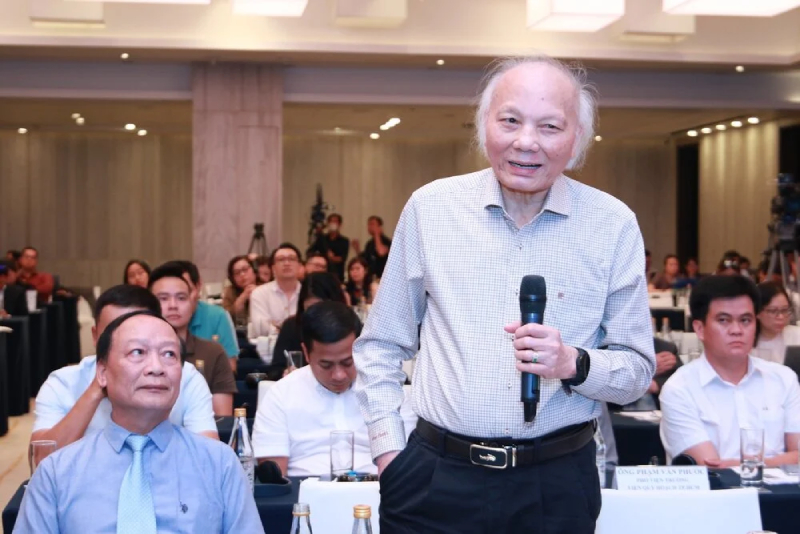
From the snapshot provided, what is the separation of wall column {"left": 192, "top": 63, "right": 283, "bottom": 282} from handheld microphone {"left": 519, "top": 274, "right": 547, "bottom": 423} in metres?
12.7

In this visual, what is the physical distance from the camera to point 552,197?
215 centimetres

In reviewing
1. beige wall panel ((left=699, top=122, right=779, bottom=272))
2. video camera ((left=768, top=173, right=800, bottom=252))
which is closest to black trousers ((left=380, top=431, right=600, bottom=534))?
video camera ((left=768, top=173, right=800, bottom=252))

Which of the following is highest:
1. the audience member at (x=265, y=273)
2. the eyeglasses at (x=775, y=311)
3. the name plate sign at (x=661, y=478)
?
the audience member at (x=265, y=273)

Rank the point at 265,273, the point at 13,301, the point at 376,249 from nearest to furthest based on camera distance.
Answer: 1. the point at 13,301
2. the point at 265,273
3. the point at 376,249

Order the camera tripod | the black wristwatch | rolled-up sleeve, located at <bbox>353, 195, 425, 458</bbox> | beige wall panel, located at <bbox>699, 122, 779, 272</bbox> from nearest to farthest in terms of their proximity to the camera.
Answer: the black wristwatch → rolled-up sleeve, located at <bbox>353, 195, 425, 458</bbox> → the camera tripod → beige wall panel, located at <bbox>699, 122, 779, 272</bbox>

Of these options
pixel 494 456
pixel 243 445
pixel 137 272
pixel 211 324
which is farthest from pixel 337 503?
pixel 137 272

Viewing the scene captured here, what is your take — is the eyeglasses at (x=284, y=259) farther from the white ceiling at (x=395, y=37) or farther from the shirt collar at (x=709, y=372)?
the shirt collar at (x=709, y=372)

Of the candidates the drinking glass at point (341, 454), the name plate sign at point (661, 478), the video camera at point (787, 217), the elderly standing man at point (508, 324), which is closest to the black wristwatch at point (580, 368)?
the elderly standing man at point (508, 324)

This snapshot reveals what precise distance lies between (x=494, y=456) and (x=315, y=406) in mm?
2218

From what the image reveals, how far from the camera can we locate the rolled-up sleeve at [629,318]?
2.12 metres

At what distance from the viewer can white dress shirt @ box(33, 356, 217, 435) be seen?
3645 mm

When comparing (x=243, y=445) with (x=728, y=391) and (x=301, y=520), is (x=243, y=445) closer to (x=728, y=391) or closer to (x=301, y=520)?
(x=301, y=520)

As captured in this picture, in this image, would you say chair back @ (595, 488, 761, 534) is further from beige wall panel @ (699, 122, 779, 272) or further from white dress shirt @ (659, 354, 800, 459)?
beige wall panel @ (699, 122, 779, 272)

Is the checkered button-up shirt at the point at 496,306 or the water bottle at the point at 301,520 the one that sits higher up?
the checkered button-up shirt at the point at 496,306
